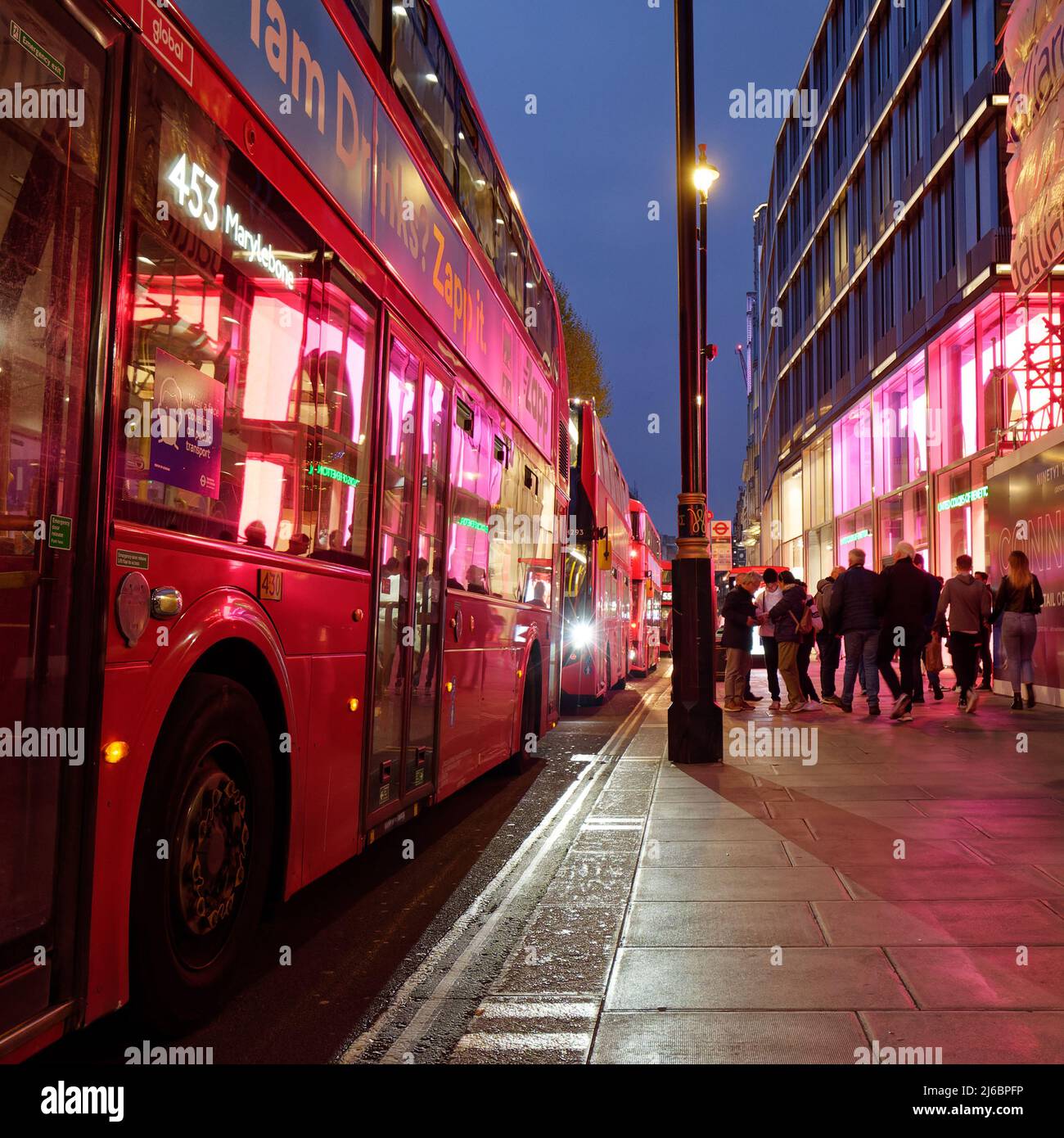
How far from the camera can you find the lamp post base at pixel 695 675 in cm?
977

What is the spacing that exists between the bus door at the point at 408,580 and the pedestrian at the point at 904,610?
7.95m

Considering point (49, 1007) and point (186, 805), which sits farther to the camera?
point (186, 805)

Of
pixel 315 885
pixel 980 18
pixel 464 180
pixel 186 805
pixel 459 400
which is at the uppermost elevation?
pixel 980 18

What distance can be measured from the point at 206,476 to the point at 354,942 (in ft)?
7.27

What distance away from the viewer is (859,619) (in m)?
13.0

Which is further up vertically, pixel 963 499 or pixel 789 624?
pixel 963 499

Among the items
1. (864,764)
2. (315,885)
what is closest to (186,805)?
(315,885)

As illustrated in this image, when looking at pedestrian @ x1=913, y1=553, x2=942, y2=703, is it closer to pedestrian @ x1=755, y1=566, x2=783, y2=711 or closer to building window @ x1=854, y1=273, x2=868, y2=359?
pedestrian @ x1=755, y1=566, x2=783, y2=711

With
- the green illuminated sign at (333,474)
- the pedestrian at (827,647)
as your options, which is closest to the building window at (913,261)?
the pedestrian at (827,647)

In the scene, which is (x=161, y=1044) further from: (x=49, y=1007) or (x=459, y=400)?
(x=459, y=400)

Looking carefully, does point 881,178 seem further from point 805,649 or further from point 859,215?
point 805,649

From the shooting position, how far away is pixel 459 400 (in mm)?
6730

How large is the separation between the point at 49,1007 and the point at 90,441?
4.44 ft

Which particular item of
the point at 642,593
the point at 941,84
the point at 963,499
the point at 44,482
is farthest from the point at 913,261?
the point at 44,482
